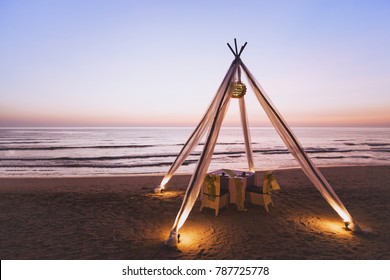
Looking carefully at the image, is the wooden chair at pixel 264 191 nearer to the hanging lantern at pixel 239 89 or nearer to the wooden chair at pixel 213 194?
the wooden chair at pixel 213 194

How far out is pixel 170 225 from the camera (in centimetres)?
565

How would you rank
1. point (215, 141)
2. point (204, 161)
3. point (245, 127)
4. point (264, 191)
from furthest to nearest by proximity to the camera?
point (245, 127)
point (264, 191)
point (215, 141)
point (204, 161)

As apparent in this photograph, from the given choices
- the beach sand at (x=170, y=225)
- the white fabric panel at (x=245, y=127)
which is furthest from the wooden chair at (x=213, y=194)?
the white fabric panel at (x=245, y=127)

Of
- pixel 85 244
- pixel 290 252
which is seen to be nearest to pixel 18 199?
pixel 85 244

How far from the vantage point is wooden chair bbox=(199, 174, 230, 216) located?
20.0ft

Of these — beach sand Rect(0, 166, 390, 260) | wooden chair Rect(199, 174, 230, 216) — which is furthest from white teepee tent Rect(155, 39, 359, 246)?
wooden chair Rect(199, 174, 230, 216)

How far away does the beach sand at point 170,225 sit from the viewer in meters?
4.32

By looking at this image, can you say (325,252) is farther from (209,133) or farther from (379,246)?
(209,133)

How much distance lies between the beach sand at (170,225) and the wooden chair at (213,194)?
275 millimetres

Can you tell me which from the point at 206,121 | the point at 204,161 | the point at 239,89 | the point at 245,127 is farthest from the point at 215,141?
the point at 245,127

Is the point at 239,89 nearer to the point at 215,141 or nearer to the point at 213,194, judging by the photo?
the point at 215,141

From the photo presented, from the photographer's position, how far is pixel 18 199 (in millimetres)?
7805

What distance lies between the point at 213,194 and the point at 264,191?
157 centimetres

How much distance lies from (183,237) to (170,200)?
281 centimetres
